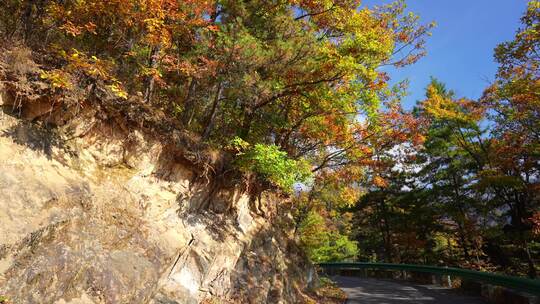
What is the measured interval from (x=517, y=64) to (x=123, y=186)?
1404 centimetres

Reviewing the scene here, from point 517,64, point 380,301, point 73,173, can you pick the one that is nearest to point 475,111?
point 517,64

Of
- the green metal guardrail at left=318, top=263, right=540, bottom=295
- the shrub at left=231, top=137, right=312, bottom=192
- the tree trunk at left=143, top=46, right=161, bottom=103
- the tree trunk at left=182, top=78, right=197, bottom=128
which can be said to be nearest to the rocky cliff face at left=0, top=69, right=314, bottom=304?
the shrub at left=231, top=137, right=312, bottom=192

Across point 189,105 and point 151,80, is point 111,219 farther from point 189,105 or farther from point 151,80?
point 189,105

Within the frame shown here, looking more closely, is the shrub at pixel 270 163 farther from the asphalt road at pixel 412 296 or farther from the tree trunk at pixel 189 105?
the asphalt road at pixel 412 296

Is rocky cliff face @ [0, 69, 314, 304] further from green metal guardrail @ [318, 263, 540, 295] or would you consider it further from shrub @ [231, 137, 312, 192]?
green metal guardrail @ [318, 263, 540, 295]

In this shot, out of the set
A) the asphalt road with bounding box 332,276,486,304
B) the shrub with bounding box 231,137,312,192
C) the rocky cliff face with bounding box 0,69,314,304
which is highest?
the shrub with bounding box 231,137,312,192

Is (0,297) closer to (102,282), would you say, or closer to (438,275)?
(102,282)

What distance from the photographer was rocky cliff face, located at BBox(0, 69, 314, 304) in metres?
6.02

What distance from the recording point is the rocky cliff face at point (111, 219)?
19.8 feet

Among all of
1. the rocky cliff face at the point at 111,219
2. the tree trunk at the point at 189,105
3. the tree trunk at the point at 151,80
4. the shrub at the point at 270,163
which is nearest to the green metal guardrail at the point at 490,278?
the shrub at the point at 270,163

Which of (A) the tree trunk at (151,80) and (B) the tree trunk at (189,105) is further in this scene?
(B) the tree trunk at (189,105)

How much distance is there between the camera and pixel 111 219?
7508 mm

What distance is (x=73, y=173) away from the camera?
7348 millimetres

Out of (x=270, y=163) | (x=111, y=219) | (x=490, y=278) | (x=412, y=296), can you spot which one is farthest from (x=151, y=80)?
(x=412, y=296)
